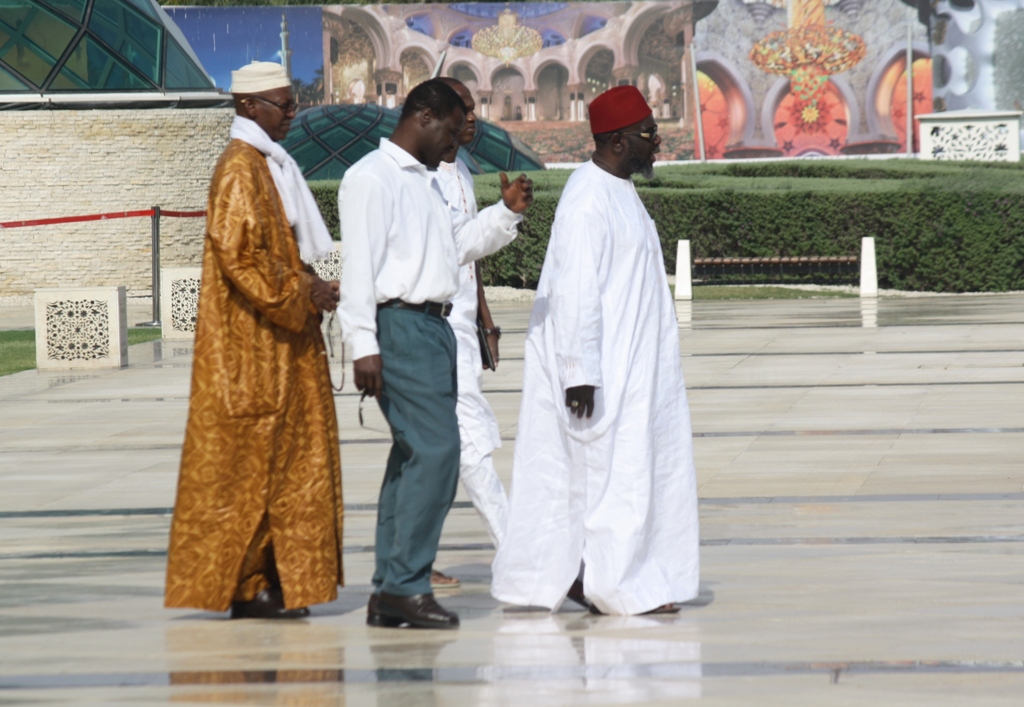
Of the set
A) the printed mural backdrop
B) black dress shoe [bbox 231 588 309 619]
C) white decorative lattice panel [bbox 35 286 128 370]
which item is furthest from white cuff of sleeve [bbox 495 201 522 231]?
the printed mural backdrop

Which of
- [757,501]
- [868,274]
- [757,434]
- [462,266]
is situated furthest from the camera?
[868,274]

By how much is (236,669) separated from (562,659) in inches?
37.8

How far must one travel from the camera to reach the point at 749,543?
21.5 ft

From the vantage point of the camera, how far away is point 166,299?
59.1 ft

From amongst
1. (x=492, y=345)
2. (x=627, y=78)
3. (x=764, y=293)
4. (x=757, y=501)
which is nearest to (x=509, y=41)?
(x=627, y=78)

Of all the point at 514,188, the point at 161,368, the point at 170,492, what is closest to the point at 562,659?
the point at 514,188

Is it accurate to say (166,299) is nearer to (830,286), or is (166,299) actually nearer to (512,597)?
(830,286)

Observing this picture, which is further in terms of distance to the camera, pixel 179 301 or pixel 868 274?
pixel 868 274

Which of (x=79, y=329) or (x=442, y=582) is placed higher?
(x=79, y=329)

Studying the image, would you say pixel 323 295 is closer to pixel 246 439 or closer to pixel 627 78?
pixel 246 439

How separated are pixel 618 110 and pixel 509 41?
54397 millimetres

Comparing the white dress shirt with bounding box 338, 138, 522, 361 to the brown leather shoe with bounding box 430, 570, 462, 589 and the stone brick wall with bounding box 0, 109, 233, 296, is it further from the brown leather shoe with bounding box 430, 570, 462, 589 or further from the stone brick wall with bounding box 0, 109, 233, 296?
the stone brick wall with bounding box 0, 109, 233, 296

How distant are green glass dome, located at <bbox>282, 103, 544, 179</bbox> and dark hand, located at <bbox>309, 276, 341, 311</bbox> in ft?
94.3

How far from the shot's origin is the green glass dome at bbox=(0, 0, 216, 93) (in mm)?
28125
